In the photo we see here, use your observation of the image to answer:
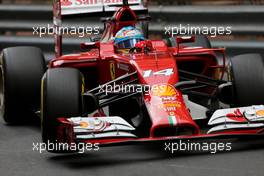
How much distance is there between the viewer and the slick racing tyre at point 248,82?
7883mm

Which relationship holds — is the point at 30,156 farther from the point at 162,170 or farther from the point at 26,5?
the point at 26,5

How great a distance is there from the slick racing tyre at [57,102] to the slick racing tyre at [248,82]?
1468 mm

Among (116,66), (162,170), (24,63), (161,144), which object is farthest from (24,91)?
(162,170)

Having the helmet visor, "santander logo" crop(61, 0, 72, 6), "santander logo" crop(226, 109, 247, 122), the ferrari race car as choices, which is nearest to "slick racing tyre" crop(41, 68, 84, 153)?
the ferrari race car

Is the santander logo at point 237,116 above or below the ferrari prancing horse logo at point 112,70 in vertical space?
below

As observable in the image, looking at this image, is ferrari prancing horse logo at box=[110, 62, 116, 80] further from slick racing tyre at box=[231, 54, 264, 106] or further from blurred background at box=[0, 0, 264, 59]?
blurred background at box=[0, 0, 264, 59]

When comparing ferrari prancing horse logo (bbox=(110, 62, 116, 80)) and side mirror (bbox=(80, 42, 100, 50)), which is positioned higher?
side mirror (bbox=(80, 42, 100, 50))

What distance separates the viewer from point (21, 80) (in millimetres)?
8891

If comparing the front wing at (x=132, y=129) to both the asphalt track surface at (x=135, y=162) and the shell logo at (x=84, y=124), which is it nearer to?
the shell logo at (x=84, y=124)

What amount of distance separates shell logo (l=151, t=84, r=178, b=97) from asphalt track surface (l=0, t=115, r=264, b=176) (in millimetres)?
476

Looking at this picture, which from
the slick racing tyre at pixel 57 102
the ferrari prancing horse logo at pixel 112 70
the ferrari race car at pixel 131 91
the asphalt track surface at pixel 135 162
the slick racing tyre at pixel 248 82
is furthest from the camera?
the ferrari prancing horse logo at pixel 112 70

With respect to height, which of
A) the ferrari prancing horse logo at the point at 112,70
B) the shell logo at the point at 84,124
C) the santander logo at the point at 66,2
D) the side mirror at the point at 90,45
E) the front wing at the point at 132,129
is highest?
the santander logo at the point at 66,2

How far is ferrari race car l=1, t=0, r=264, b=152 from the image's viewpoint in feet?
23.6

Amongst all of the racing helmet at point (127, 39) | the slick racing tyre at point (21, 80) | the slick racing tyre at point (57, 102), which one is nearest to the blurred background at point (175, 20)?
the racing helmet at point (127, 39)
